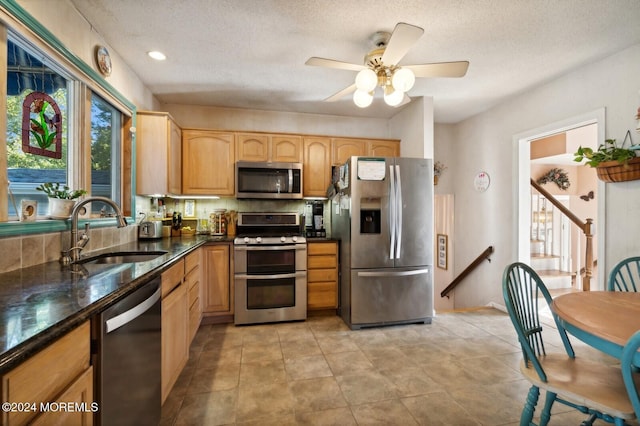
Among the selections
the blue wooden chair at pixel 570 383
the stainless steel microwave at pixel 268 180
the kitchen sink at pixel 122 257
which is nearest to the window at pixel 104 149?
the kitchen sink at pixel 122 257

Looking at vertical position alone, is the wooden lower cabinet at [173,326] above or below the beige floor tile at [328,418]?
above

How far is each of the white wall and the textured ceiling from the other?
190 mm

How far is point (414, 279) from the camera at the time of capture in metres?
3.04

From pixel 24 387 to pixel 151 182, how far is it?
8.13 ft

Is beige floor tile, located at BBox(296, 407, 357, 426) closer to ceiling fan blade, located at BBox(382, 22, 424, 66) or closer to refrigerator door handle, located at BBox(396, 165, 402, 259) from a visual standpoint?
refrigerator door handle, located at BBox(396, 165, 402, 259)

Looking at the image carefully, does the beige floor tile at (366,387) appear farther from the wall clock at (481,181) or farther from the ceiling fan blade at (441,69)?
the wall clock at (481,181)

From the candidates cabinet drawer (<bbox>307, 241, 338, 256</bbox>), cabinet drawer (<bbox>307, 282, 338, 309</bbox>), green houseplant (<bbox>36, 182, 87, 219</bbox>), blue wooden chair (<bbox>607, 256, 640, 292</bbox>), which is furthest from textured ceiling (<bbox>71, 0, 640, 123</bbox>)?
cabinet drawer (<bbox>307, 282, 338, 309</bbox>)

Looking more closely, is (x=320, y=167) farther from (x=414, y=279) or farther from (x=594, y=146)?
(x=594, y=146)

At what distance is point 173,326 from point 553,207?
535 centimetres

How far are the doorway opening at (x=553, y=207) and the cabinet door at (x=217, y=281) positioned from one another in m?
3.42

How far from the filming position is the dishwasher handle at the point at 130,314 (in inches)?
40.8

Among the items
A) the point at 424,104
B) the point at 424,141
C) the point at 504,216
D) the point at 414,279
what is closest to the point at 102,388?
the point at 414,279

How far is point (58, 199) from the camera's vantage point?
164 centimetres

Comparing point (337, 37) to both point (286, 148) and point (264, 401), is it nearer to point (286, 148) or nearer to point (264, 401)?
point (286, 148)
